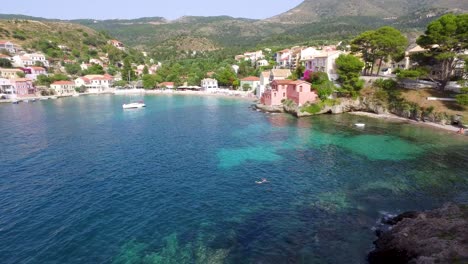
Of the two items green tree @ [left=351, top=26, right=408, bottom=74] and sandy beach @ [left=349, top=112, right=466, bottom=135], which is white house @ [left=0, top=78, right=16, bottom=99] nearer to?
sandy beach @ [left=349, top=112, right=466, bottom=135]

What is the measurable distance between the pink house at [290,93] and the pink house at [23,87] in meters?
89.6

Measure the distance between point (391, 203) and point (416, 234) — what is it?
6742 millimetres

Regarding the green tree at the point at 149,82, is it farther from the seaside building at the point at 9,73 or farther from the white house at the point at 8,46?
the white house at the point at 8,46

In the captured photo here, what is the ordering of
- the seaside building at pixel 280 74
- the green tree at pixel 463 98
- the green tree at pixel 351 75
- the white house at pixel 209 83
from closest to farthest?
1. the green tree at pixel 463 98
2. the green tree at pixel 351 75
3. the seaside building at pixel 280 74
4. the white house at pixel 209 83

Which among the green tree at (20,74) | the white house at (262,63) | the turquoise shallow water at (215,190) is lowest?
the turquoise shallow water at (215,190)

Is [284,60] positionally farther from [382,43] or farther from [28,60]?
[28,60]

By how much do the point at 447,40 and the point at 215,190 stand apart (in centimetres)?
5382

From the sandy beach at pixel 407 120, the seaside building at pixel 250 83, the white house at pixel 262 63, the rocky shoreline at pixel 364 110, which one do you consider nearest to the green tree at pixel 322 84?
the rocky shoreline at pixel 364 110

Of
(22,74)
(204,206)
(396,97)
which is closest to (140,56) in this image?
(22,74)

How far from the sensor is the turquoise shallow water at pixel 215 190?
1911cm

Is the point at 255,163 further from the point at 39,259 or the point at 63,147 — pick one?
the point at 63,147

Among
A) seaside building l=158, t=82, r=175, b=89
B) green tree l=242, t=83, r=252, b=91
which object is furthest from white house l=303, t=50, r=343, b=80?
seaside building l=158, t=82, r=175, b=89

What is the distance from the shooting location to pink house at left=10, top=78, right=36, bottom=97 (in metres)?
105

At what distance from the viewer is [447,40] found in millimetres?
54188
